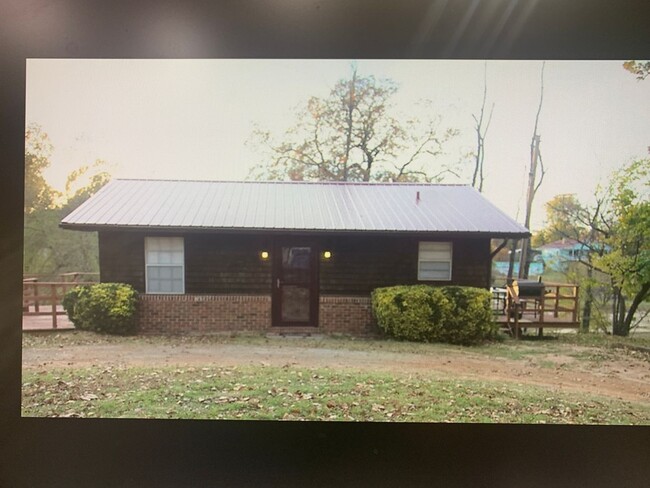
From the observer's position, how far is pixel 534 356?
216 centimetres

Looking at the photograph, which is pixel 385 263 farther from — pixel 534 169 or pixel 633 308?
pixel 633 308

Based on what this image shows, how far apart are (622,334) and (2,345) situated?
4.01 m

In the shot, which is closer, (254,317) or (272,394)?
(272,394)

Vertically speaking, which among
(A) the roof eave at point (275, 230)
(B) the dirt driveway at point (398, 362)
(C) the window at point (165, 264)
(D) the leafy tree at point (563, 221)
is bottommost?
(B) the dirt driveway at point (398, 362)

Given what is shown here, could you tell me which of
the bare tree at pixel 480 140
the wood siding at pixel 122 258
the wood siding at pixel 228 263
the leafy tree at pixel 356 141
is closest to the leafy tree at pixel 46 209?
the wood siding at pixel 122 258

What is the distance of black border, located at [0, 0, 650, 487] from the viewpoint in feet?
6.68

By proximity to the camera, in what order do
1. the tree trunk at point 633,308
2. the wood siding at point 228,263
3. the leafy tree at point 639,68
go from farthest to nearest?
the wood siding at point 228,263 < the tree trunk at point 633,308 < the leafy tree at point 639,68

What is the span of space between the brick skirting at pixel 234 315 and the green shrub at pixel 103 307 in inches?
3.2

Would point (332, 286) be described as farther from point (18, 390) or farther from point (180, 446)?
point (18, 390)

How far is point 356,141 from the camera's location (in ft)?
7.11

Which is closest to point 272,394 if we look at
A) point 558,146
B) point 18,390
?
point 18,390

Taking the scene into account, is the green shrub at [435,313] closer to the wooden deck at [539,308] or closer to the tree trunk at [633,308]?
the wooden deck at [539,308]

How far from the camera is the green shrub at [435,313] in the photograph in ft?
7.39

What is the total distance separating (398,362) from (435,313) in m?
0.42
